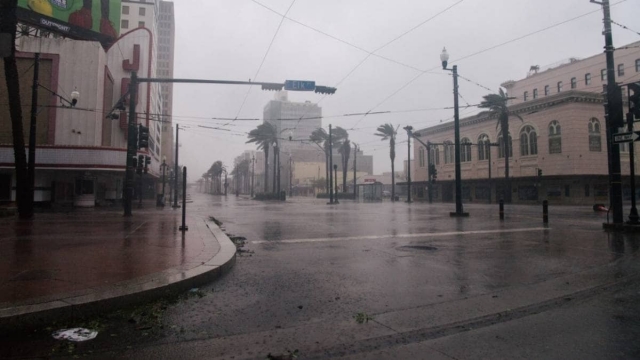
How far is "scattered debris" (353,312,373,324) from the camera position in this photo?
4.66m

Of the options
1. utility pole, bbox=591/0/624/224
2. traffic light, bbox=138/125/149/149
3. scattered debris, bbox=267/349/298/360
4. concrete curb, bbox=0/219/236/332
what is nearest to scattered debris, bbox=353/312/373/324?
scattered debris, bbox=267/349/298/360

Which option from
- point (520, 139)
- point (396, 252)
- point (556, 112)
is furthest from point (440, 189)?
point (396, 252)

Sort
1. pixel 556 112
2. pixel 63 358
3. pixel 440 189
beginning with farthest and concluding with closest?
pixel 440 189
pixel 556 112
pixel 63 358

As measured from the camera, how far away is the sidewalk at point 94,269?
15.2 ft

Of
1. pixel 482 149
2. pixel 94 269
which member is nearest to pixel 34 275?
pixel 94 269

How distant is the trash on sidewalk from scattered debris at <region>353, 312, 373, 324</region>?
2773mm

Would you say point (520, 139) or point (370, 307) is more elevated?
point (520, 139)

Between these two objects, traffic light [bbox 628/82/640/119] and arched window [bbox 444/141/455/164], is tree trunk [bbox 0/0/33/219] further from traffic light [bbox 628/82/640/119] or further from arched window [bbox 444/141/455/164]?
arched window [bbox 444/141/455/164]

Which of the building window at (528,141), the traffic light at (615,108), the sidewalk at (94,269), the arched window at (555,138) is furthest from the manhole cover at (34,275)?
the building window at (528,141)

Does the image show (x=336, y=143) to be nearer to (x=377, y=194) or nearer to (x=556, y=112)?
(x=377, y=194)

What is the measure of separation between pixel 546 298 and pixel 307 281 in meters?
3.48

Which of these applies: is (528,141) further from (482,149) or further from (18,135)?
(18,135)

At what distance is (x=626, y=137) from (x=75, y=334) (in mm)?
16250

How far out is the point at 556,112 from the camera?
48.5 meters
